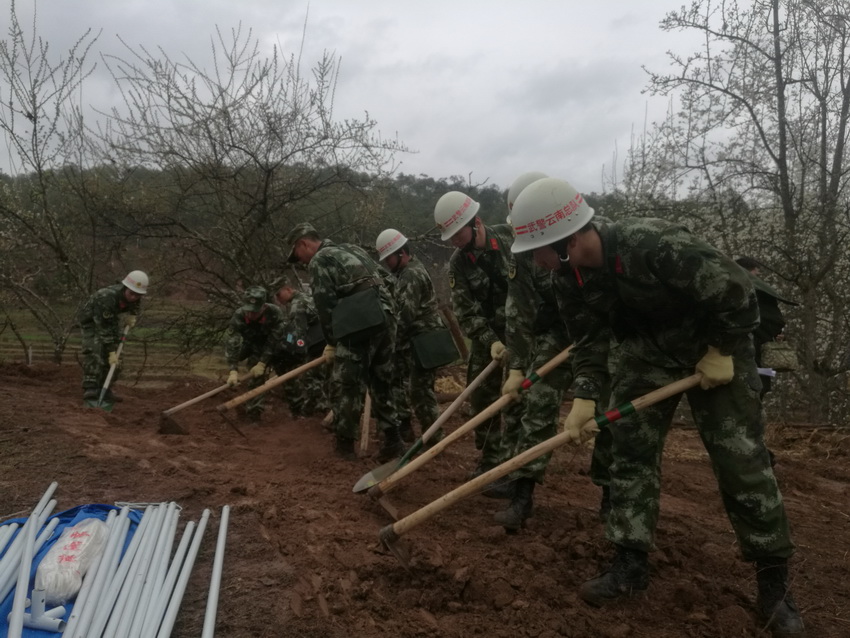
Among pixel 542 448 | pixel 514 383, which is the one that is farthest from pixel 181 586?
pixel 514 383

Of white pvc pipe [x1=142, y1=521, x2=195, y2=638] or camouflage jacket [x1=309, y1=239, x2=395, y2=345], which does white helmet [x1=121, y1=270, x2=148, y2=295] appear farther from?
white pvc pipe [x1=142, y1=521, x2=195, y2=638]

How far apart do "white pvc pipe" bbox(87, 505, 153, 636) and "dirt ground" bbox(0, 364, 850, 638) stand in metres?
0.28

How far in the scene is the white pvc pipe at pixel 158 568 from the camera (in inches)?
97.6

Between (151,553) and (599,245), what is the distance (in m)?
2.55

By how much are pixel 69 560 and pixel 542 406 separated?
2.58 meters

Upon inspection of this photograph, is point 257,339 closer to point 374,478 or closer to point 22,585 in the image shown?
point 374,478

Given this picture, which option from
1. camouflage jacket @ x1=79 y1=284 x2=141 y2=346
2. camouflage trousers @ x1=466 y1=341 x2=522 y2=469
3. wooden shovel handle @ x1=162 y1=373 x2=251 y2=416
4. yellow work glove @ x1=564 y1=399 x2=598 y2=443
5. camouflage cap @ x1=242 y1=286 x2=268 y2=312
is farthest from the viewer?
camouflage jacket @ x1=79 y1=284 x2=141 y2=346

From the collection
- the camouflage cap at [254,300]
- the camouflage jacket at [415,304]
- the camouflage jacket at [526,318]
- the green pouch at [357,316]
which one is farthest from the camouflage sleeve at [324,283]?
the camouflage cap at [254,300]

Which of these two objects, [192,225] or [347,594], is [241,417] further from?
[347,594]

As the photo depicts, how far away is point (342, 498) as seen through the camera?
425 cm

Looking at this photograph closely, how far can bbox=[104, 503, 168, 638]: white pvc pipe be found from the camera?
7.94 ft

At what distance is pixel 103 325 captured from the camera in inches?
341

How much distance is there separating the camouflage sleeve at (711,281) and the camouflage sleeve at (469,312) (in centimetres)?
215

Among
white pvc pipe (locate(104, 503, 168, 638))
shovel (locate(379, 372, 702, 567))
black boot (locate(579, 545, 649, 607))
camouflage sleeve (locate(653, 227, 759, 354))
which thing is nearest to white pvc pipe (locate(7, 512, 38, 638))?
white pvc pipe (locate(104, 503, 168, 638))
